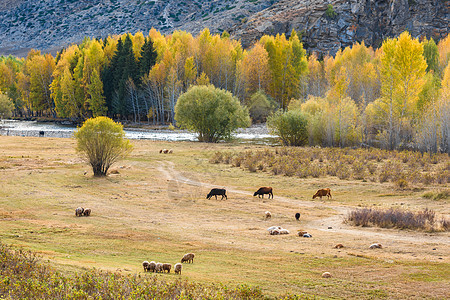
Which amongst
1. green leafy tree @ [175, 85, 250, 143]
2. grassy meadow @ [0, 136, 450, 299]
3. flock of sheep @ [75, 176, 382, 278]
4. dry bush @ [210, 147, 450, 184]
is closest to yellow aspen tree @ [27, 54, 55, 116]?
green leafy tree @ [175, 85, 250, 143]

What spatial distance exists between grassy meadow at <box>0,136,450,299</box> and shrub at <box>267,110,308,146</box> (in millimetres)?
16002

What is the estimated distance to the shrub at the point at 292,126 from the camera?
52406 millimetres

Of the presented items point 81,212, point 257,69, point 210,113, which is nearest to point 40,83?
point 257,69

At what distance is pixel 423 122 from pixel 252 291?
1590 inches

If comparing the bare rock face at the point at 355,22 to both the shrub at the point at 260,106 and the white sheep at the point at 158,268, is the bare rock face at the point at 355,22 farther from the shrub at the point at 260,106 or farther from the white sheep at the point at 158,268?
the white sheep at the point at 158,268

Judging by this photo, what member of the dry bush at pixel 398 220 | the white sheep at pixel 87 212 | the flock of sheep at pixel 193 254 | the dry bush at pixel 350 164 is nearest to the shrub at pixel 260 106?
the dry bush at pixel 350 164

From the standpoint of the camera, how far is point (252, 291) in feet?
29.2

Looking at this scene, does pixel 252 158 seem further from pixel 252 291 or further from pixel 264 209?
pixel 252 291

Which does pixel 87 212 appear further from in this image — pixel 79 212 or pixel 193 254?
pixel 193 254

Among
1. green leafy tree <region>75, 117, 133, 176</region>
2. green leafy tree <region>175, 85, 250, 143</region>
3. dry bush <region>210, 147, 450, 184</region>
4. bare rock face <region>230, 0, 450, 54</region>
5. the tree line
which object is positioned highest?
bare rock face <region>230, 0, 450, 54</region>

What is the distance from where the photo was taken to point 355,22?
129500 millimetres

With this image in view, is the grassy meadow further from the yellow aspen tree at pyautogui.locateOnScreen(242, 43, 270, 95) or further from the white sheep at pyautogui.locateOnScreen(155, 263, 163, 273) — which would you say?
the yellow aspen tree at pyautogui.locateOnScreen(242, 43, 270, 95)

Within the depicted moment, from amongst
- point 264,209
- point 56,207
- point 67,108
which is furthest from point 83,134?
point 67,108

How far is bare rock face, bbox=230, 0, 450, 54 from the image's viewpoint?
126 metres
